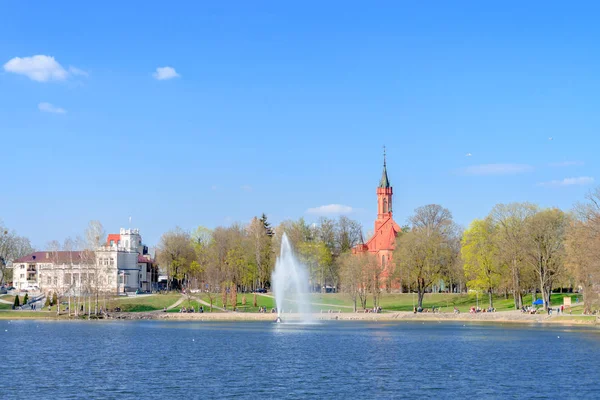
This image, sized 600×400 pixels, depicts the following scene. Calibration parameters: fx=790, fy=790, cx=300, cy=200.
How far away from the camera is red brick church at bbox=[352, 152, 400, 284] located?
140 metres

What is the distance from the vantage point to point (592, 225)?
76062 millimetres

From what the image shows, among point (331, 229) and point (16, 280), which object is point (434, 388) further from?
point (16, 280)

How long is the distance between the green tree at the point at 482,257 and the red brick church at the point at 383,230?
2080 centimetres

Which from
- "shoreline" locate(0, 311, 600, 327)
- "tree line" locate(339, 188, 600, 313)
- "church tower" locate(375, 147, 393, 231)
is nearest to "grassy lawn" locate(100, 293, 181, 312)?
"shoreline" locate(0, 311, 600, 327)

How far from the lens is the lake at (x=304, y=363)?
4003cm

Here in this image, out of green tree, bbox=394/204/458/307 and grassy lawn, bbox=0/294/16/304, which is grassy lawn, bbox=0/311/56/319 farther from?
green tree, bbox=394/204/458/307

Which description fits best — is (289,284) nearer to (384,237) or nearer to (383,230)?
(384,237)

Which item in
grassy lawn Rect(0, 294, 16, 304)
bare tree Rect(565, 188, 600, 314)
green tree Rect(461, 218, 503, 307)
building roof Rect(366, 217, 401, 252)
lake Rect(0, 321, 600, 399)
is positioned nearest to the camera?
lake Rect(0, 321, 600, 399)

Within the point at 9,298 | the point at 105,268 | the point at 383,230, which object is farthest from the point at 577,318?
the point at 9,298

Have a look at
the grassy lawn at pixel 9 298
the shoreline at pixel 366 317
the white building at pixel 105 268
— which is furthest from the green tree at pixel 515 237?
the grassy lawn at pixel 9 298

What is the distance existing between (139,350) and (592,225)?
146 ft

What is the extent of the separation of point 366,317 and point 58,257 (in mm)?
62159

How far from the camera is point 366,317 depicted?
101562 mm

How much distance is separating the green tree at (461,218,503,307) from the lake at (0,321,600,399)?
24530 mm
